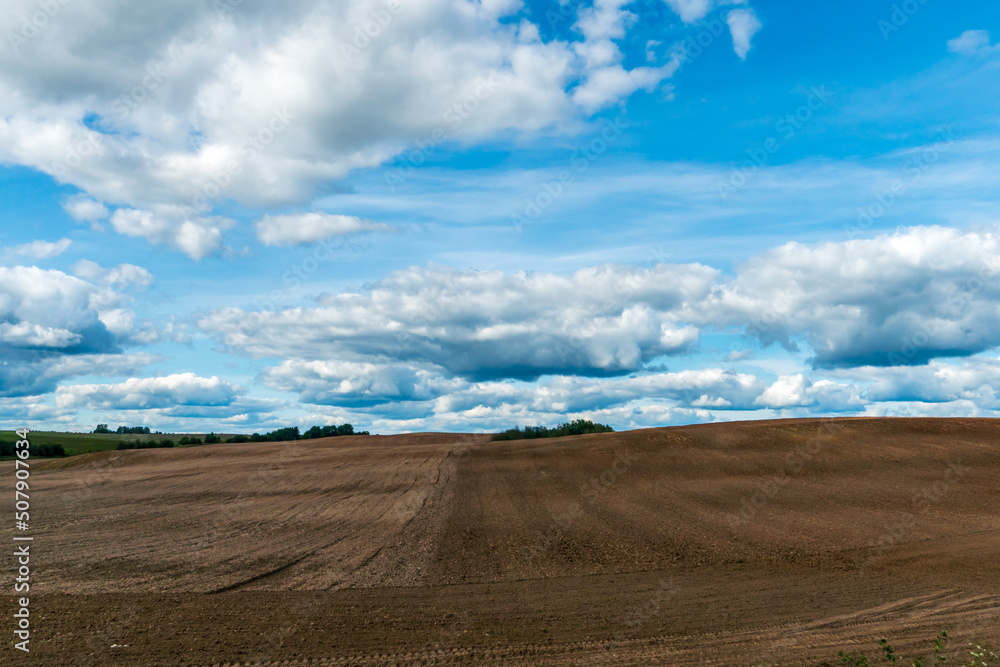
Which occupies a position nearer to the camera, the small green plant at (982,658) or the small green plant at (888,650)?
the small green plant at (982,658)

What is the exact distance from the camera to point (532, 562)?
63.0ft

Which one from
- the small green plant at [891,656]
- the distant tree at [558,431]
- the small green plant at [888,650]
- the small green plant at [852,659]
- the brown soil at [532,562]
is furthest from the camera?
the distant tree at [558,431]

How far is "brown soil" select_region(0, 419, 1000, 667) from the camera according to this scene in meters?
11.9

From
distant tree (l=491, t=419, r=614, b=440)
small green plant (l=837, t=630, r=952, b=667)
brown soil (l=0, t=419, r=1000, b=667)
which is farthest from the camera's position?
distant tree (l=491, t=419, r=614, b=440)

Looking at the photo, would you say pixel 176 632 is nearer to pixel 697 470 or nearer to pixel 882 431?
pixel 697 470

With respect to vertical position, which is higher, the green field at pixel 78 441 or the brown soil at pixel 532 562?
the green field at pixel 78 441

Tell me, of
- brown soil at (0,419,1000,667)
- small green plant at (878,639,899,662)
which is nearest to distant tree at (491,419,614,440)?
brown soil at (0,419,1000,667)

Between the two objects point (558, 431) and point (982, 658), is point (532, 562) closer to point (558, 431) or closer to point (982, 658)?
point (982, 658)

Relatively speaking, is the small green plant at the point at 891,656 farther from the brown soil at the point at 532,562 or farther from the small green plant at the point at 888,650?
the brown soil at the point at 532,562

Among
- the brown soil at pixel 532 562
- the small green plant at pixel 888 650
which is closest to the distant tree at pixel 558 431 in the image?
the brown soil at pixel 532 562

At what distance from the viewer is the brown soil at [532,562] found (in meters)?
11.9

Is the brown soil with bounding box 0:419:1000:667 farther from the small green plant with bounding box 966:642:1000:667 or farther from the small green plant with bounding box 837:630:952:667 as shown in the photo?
the small green plant with bounding box 966:642:1000:667

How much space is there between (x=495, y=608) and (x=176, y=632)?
7.06 m

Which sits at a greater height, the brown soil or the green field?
the green field
